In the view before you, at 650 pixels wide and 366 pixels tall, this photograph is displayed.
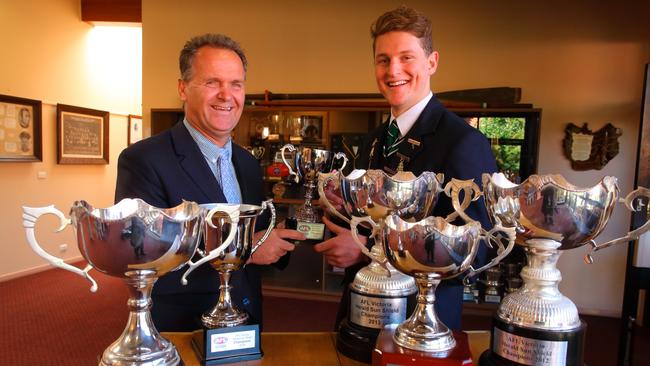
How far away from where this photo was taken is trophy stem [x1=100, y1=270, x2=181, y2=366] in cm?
84

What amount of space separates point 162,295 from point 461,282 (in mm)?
901

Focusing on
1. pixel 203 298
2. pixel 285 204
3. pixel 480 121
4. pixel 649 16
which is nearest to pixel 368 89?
pixel 480 121

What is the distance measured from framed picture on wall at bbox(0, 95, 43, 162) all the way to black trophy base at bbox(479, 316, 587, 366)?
5.23 metres

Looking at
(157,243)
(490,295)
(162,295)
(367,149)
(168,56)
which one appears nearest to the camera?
(157,243)

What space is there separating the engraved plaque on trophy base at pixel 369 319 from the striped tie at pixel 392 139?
1.99ft

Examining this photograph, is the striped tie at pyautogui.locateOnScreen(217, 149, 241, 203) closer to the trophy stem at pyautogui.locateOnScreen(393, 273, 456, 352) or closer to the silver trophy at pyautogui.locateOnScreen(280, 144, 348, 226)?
the silver trophy at pyautogui.locateOnScreen(280, 144, 348, 226)

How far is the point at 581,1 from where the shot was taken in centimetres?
394

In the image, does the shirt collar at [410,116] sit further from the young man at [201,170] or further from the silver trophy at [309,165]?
the young man at [201,170]

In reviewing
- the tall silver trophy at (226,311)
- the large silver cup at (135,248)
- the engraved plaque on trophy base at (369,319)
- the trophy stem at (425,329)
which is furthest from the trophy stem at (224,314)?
the trophy stem at (425,329)

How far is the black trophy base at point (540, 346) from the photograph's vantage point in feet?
2.76

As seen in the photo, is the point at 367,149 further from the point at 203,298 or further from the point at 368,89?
the point at 368,89

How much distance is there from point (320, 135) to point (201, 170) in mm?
2664

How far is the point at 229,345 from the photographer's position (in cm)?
98

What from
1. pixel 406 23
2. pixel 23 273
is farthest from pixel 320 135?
pixel 23 273
